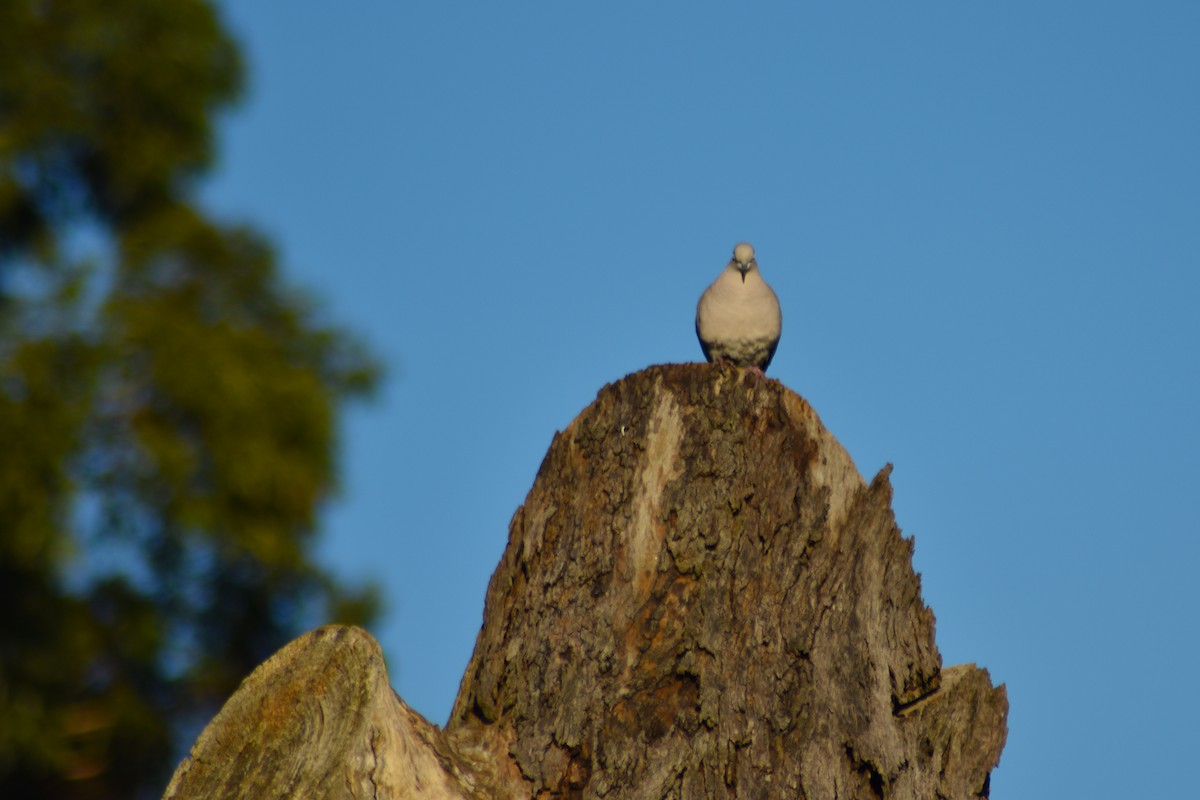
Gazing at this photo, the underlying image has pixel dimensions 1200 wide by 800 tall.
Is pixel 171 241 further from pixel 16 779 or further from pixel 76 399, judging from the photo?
pixel 16 779

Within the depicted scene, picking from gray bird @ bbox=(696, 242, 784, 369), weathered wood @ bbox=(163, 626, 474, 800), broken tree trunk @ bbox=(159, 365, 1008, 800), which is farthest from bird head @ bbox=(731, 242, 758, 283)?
weathered wood @ bbox=(163, 626, 474, 800)

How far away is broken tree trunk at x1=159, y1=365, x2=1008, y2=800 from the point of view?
5363 millimetres

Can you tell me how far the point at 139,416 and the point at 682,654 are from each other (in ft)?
34.5

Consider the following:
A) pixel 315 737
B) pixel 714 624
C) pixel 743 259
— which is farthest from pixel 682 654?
pixel 743 259

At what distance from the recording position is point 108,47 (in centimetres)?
1653

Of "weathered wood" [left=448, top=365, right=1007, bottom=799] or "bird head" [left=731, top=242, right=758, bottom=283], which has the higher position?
"bird head" [left=731, top=242, right=758, bottom=283]

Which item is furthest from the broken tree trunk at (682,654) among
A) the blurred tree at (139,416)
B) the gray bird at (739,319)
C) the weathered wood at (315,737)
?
the blurred tree at (139,416)

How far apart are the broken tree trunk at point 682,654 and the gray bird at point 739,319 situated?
238 centimetres

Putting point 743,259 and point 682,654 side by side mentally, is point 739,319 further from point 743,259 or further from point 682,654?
point 682,654

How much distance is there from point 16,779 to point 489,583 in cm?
1018

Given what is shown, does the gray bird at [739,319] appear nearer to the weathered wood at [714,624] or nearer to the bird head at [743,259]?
the bird head at [743,259]

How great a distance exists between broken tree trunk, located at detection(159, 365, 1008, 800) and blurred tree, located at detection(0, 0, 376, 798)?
9.45 metres

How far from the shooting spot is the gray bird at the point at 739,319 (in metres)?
8.93

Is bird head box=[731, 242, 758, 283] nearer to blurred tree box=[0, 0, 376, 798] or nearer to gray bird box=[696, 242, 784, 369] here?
gray bird box=[696, 242, 784, 369]
